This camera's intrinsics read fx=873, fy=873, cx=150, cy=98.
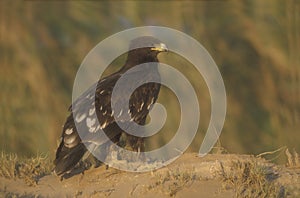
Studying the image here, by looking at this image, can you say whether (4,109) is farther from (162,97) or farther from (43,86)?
(162,97)

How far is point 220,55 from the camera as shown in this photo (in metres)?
12.7

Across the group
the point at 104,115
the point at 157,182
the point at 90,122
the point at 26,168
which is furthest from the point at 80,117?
the point at 157,182

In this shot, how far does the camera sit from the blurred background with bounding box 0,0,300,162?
11.8m

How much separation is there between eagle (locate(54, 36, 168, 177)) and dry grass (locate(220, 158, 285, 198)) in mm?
1161

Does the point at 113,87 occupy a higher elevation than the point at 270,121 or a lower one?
lower

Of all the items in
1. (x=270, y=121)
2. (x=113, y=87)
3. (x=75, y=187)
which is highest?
(x=270, y=121)

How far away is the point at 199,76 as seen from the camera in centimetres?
1173

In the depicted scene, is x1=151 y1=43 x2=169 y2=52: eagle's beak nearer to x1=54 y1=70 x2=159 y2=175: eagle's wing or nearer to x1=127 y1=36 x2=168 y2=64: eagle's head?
x1=127 y1=36 x2=168 y2=64: eagle's head

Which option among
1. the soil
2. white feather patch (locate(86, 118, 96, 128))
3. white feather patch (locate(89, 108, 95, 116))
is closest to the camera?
the soil

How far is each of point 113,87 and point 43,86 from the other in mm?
4172

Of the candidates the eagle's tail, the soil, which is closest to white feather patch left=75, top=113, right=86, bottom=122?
the eagle's tail

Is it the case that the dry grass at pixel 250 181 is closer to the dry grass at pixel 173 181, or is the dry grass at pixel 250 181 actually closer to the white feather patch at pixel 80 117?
the dry grass at pixel 173 181

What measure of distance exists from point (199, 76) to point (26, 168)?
4.13 m

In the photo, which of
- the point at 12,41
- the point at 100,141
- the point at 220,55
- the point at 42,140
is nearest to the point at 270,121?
the point at 220,55
